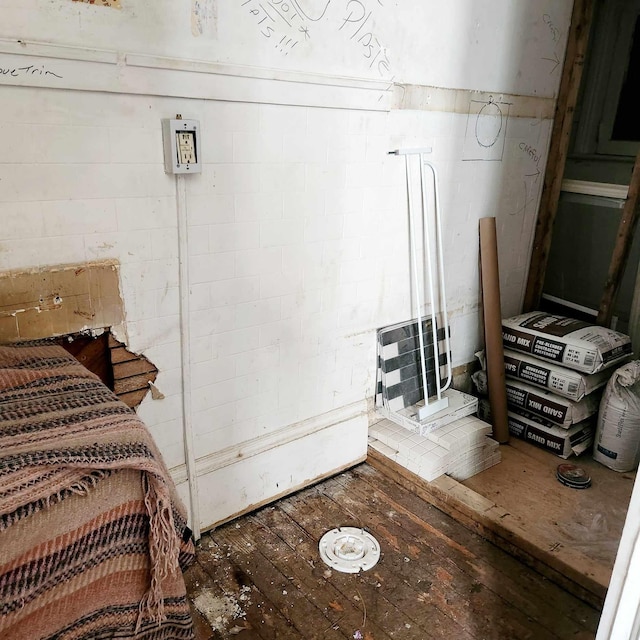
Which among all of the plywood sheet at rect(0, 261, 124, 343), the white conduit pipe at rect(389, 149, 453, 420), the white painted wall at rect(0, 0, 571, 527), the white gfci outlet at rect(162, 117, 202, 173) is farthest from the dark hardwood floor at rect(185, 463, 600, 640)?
the white gfci outlet at rect(162, 117, 202, 173)

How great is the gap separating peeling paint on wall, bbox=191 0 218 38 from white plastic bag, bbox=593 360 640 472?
2227 mm

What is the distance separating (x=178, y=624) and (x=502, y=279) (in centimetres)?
243

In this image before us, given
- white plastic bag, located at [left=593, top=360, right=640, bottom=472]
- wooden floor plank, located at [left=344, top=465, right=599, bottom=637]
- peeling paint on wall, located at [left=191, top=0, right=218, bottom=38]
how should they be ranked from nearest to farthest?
1. peeling paint on wall, located at [left=191, top=0, right=218, bottom=38]
2. wooden floor plank, located at [left=344, top=465, right=599, bottom=637]
3. white plastic bag, located at [left=593, top=360, right=640, bottom=472]

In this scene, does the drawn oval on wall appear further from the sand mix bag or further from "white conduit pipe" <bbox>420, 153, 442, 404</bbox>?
the sand mix bag

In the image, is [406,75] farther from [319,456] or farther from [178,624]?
[178,624]

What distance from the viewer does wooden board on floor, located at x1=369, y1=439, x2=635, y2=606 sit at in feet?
6.59

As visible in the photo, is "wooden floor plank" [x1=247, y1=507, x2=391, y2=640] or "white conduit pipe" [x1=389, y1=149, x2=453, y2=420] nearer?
"wooden floor plank" [x1=247, y1=507, x2=391, y2=640]

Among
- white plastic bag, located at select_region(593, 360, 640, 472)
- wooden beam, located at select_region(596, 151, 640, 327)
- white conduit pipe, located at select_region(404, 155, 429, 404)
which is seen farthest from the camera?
wooden beam, located at select_region(596, 151, 640, 327)

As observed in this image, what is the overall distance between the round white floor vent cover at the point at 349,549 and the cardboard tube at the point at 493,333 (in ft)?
3.42

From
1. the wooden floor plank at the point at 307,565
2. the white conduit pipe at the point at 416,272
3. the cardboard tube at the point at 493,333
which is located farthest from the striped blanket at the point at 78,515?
the cardboard tube at the point at 493,333

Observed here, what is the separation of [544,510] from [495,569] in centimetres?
43

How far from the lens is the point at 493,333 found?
2.89 m

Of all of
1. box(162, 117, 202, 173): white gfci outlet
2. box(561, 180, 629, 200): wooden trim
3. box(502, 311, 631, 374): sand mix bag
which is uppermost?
box(162, 117, 202, 173): white gfci outlet

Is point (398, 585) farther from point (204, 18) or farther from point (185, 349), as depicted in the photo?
point (204, 18)
